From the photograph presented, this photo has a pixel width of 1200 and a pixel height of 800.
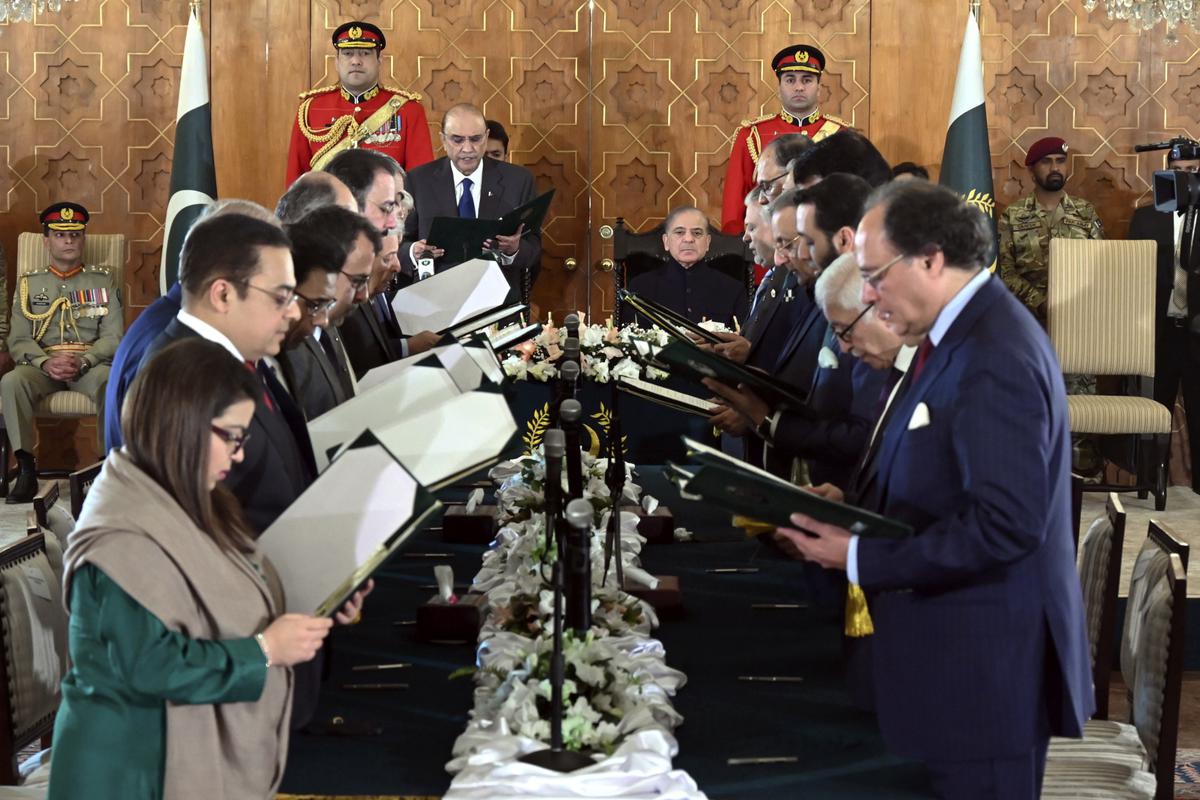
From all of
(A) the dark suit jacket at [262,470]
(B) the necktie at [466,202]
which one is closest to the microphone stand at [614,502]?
(A) the dark suit jacket at [262,470]

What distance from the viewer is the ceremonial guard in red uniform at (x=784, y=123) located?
8391 mm

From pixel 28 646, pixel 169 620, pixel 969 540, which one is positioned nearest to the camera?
pixel 169 620

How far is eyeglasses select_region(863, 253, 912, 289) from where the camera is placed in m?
2.55

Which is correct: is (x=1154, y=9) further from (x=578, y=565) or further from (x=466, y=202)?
(x=578, y=565)

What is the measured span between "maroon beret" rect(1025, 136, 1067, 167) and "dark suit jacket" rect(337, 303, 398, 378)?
209 inches

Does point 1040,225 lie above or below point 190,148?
below

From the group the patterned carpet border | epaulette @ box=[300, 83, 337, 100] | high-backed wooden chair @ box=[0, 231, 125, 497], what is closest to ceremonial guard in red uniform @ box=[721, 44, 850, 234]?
epaulette @ box=[300, 83, 337, 100]

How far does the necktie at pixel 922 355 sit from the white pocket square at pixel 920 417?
123 millimetres

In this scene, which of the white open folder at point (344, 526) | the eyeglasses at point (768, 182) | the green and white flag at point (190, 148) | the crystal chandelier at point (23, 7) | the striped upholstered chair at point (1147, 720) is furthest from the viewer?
the green and white flag at point (190, 148)

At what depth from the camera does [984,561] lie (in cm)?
241

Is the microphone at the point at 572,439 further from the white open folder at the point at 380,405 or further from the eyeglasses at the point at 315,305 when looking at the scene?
the eyeglasses at the point at 315,305

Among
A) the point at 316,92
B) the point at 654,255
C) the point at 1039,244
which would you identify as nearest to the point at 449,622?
the point at 654,255

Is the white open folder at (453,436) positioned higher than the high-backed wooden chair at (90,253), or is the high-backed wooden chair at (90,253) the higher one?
the high-backed wooden chair at (90,253)

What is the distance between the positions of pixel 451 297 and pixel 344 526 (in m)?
2.71
